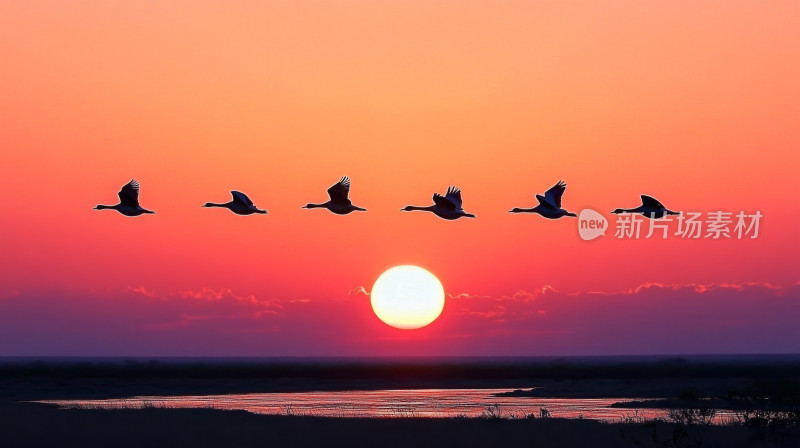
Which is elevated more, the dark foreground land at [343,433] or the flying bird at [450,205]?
the flying bird at [450,205]

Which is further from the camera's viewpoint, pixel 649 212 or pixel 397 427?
pixel 397 427

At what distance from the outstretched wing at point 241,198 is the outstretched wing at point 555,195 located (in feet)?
36.2

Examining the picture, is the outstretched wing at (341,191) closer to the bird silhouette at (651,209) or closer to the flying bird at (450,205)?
the flying bird at (450,205)

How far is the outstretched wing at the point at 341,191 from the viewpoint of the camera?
42.6 metres

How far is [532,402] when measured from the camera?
252 feet

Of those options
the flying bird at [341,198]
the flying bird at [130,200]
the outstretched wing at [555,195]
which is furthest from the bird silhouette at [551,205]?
the flying bird at [130,200]

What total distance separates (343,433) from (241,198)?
1090cm

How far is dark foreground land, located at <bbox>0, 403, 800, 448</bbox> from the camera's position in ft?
144

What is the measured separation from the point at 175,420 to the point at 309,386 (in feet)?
165

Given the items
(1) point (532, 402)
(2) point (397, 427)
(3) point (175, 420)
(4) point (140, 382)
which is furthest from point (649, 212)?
(4) point (140, 382)

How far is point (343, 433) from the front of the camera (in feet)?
155

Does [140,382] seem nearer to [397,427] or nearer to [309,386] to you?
[309,386]

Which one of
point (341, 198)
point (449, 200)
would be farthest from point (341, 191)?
point (449, 200)

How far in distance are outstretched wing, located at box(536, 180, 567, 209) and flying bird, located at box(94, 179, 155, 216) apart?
50.0ft
